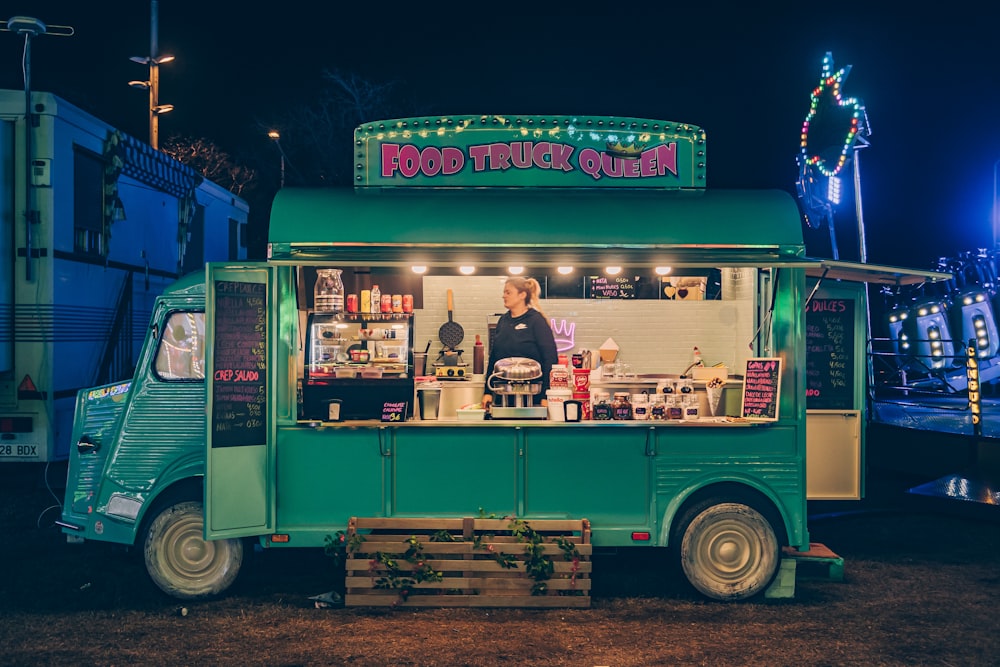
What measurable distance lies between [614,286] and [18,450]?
5965 mm

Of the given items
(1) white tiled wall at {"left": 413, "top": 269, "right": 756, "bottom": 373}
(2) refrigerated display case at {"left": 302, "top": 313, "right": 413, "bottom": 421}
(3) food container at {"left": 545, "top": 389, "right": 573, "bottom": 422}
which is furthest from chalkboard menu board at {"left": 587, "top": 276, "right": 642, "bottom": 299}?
(3) food container at {"left": 545, "top": 389, "right": 573, "bottom": 422}

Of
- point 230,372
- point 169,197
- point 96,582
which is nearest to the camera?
point 230,372

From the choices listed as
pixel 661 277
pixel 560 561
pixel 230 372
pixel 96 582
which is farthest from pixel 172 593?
pixel 661 277

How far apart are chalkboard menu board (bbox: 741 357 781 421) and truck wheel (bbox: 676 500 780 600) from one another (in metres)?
0.68

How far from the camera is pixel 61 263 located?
28.3 feet

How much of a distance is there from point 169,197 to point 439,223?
605 cm

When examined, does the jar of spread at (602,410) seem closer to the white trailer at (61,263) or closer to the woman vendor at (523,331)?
the woman vendor at (523,331)

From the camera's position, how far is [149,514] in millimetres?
6430

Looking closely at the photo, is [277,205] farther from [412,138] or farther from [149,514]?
[149,514]

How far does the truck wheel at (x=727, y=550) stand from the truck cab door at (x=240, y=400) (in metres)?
2.95

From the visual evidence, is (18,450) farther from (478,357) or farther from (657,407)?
(657,407)

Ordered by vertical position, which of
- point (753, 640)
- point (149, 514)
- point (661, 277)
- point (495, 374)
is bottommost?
point (753, 640)

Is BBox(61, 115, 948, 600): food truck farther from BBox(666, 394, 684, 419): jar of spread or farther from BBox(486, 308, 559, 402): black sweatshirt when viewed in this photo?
BBox(486, 308, 559, 402): black sweatshirt

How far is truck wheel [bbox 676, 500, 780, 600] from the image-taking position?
6434 millimetres
